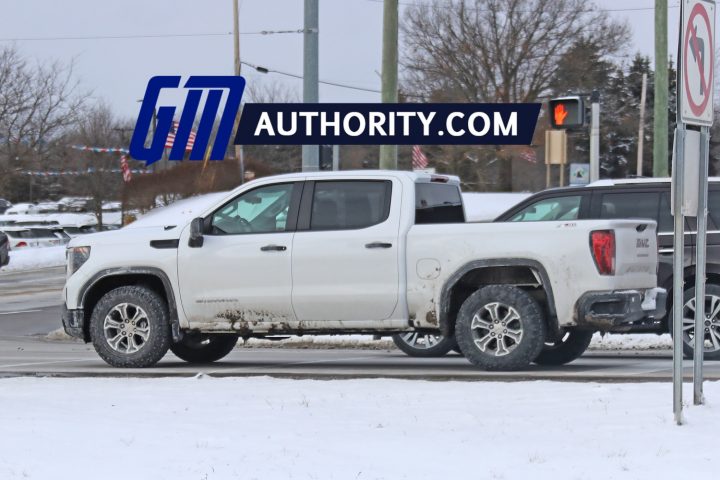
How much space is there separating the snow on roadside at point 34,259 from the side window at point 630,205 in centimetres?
3108

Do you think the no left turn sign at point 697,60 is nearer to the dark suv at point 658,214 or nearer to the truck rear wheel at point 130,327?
the dark suv at point 658,214

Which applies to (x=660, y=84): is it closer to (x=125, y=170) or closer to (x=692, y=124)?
(x=692, y=124)

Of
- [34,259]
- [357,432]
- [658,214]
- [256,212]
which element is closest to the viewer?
[357,432]

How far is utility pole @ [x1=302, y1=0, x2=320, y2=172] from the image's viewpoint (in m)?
19.4

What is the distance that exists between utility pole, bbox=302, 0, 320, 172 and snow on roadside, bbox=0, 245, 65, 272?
2444 cm

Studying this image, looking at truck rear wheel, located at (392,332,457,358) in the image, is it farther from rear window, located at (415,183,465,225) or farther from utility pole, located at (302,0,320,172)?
utility pole, located at (302,0,320,172)

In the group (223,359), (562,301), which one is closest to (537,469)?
(562,301)

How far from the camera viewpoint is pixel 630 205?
13.7 meters

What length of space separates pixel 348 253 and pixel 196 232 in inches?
61.3

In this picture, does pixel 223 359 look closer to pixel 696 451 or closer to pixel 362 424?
pixel 362 424

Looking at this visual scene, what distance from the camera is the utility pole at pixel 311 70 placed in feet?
63.7

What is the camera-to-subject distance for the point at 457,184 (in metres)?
13.8

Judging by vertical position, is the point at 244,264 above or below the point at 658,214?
below

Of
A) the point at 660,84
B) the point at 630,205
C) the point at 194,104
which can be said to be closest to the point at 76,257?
the point at 630,205
